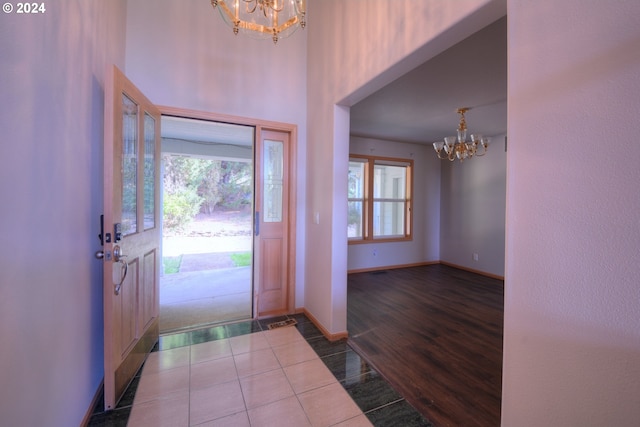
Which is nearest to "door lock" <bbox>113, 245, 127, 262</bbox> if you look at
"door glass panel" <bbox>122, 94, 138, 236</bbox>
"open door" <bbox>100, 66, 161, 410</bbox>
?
"open door" <bbox>100, 66, 161, 410</bbox>

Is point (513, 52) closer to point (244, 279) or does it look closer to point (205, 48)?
point (205, 48)

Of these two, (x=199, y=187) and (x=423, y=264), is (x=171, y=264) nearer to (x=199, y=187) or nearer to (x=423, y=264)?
(x=199, y=187)

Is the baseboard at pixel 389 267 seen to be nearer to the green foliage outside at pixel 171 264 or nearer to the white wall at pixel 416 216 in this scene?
the white wall at pixel 416 216

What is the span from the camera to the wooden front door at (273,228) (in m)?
2.99

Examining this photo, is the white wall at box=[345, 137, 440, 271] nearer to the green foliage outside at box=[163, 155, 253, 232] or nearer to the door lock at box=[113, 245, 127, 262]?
the door lock at box=[113, 245, 127, 262]

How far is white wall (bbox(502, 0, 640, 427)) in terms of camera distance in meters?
0.76

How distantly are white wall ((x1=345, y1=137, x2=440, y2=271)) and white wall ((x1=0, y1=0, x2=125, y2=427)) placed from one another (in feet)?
13.3

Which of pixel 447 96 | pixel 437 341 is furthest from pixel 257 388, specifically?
pixel 447 96

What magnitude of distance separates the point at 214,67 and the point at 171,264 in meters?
4.50

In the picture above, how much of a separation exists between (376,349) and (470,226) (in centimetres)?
394

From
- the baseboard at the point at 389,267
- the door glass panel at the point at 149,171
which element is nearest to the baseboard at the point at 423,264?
the baseboard at the point at 389,267

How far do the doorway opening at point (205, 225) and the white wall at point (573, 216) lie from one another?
99.5 inches

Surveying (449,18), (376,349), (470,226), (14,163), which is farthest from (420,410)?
(470,226)

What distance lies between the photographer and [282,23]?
6.00 feet
